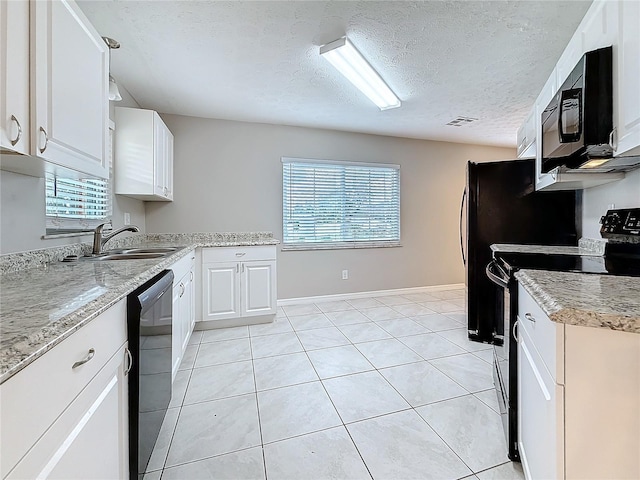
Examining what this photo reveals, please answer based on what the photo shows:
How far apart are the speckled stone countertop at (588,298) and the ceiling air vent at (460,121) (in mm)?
Result: 2993

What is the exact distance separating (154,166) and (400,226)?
3.31m

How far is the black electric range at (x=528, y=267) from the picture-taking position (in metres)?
1.33

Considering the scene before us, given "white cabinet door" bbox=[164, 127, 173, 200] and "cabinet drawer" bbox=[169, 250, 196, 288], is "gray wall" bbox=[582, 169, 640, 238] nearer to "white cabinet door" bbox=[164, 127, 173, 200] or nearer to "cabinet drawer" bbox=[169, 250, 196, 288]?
"cabinet drawer" bbox=[169, 250, 196, 288]

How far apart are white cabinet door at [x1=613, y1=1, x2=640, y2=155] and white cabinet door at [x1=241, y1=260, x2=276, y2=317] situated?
278cm

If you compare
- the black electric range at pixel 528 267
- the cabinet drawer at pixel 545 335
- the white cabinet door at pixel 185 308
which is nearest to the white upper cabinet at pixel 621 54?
the black electric range at pixel 528 267

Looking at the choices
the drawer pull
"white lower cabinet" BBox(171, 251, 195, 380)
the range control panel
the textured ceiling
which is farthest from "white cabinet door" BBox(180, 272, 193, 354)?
the range control panel

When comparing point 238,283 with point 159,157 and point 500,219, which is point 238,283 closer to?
point 159,157

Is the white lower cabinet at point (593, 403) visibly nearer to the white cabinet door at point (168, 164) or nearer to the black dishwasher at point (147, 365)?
the black dishwasher at point (147, 365)

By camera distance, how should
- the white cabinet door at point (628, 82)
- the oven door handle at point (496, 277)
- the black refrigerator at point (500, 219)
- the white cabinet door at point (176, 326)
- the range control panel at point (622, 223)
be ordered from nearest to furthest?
the white cabinet door at point (628, 82) < the oven door handle at point (496, 277) < the range control panel at point (622, 223) < the white cabinet door at point (176, 326) < the black refrigerator at point (500, 219)

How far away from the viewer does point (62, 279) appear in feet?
3.81

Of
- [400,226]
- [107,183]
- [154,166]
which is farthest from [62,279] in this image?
[400,226]

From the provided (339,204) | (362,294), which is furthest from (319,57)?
(362,294)

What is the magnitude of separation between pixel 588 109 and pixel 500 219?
1570mm

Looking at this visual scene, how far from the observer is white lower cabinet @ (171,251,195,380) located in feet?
6.34
